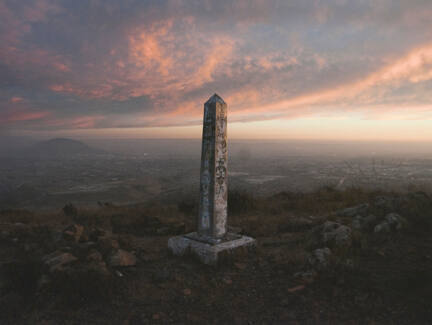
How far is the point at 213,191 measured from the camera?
5.43m

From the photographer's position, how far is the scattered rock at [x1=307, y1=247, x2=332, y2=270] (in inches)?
183

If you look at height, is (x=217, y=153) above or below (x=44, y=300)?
above

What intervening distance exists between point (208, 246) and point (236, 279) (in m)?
0.83

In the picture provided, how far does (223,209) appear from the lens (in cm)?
565

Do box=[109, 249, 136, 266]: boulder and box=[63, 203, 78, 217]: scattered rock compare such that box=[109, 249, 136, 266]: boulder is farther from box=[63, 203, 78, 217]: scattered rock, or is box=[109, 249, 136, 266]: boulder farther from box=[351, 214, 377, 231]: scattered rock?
box=[63, 203, 78, 217]: scattered rock

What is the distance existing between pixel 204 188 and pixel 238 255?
1.37 m

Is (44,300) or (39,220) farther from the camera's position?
(39,220)

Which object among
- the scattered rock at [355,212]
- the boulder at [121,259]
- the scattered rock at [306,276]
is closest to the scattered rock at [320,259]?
the scattered rock at [306,276]

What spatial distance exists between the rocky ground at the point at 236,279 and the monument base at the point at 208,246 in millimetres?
154

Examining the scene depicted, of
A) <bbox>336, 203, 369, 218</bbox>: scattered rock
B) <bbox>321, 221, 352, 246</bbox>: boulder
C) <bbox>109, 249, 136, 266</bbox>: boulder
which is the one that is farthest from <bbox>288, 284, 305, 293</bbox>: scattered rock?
<bbox>336, 203, 369, 218</bbox>: scattered rock

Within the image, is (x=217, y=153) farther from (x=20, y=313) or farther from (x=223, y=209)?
(x=20, y=313)

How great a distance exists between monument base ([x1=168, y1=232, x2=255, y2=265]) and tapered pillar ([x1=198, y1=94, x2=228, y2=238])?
154 mm

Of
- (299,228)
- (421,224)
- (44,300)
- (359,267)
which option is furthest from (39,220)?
(421,224)

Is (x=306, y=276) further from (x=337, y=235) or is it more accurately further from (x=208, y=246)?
(x=208, y=246)
